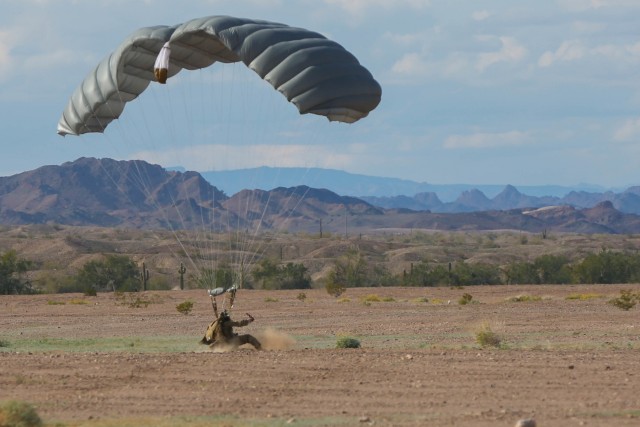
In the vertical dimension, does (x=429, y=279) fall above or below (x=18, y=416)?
below

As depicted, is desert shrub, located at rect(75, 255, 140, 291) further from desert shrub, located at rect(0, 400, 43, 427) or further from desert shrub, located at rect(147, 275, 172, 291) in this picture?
desert shrub, located at rect(0, 400, 43, 427)

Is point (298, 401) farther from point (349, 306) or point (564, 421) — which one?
point (349, 306)

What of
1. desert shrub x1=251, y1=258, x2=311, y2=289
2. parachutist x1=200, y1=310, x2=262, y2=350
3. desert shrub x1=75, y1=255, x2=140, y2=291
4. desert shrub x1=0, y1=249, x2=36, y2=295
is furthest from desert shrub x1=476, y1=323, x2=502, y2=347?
desert shrub x1=75, y1=255, x2=140, y2=291

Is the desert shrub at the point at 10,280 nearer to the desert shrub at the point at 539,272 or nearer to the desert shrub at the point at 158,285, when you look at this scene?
the desert shrub at the point at 158,285

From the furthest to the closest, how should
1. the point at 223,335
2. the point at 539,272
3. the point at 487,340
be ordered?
the point at 539,272
the point at 487,340
the point at 223,335

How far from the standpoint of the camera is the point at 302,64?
68.8 ft

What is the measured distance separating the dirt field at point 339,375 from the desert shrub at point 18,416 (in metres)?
0.73

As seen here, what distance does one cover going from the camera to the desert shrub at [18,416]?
44.4 ft

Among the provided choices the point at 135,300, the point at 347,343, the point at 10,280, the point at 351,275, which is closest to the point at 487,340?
the point at 347,343

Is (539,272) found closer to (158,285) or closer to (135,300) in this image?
(158,285)

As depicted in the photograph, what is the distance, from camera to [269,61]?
21.1 meters

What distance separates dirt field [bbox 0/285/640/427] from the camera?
14.8 m

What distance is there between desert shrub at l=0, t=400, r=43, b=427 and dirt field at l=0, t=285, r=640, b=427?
73 centimetres

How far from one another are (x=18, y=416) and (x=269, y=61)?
9.45 meters
